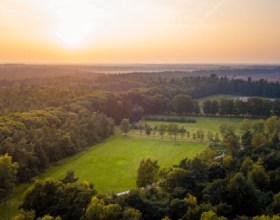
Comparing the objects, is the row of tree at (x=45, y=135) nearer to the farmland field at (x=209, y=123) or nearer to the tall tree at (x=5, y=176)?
the tall tree at (x=5, y=176)

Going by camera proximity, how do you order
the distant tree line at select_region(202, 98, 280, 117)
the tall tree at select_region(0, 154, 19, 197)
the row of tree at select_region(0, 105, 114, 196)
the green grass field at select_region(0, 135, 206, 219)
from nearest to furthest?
1. the tall tree at select_region(0, 154, 19, 197)
2. the green grass field at select_region(0, 135, 206, 219)
3. the row of tree at select_region(0, 105, 114, 196)
4. the distant tree line at select_region(202, 98, 280, 117)

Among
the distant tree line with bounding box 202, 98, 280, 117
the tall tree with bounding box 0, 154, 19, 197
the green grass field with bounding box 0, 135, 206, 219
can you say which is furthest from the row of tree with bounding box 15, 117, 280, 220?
the distant tree line with bounding box 202, 98, 280, 117

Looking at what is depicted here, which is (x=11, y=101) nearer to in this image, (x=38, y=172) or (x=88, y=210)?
(x=38, y=172)

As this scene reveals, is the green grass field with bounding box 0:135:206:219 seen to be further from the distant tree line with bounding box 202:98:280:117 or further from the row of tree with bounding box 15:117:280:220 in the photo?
the distant tree line with bounding box 202:98:280:117

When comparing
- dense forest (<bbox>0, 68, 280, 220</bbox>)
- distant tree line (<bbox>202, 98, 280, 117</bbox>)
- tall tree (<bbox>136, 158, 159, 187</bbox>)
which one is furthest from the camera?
distant tree line (<bbox>202, 98, 280, 117</bbox>)

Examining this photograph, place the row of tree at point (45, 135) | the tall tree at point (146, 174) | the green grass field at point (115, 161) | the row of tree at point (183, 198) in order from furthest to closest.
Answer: the row of tree at point (45, 135), the green grass field at point (115, 161), the tall tree at point (146, 174), the row of tree at point (183, 198)

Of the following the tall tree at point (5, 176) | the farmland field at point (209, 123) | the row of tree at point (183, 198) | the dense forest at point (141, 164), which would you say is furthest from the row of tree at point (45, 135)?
the farmland field at point (209, 123)

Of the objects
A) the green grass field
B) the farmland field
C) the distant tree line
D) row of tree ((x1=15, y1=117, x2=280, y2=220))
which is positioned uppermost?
row of tree ((x1=15, y1=117, x2=280, y2=220))

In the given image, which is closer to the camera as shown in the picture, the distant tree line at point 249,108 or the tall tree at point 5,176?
the tall tree at point 5,176

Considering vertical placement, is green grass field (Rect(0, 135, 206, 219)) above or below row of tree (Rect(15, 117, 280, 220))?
below
